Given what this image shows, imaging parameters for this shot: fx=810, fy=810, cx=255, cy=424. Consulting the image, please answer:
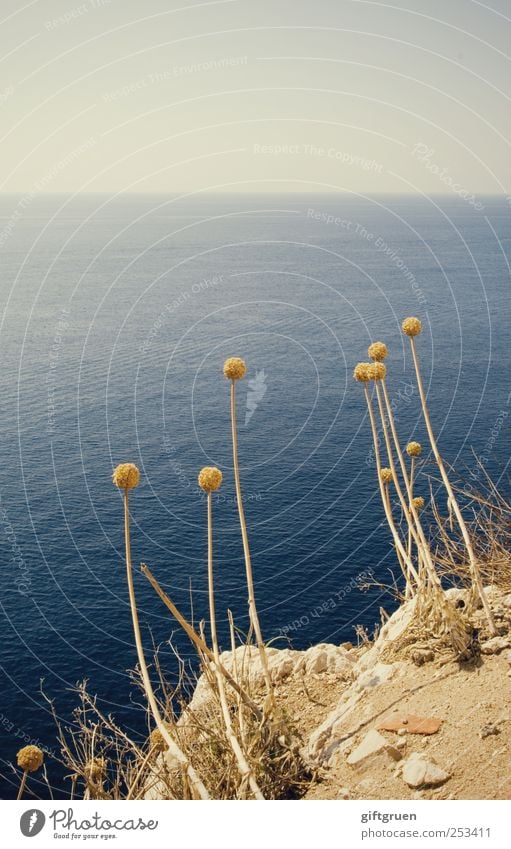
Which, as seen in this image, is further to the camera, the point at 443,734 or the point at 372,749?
the point at 372,749

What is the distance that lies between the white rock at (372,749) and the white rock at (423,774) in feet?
1.72

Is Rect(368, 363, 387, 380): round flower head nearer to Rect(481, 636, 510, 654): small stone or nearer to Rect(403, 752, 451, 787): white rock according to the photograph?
Rect(481, 636, 510, 654): small stone

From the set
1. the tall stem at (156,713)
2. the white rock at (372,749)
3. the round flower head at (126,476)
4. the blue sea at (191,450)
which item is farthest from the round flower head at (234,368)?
the blue sea at (191,450)

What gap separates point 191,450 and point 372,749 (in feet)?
336

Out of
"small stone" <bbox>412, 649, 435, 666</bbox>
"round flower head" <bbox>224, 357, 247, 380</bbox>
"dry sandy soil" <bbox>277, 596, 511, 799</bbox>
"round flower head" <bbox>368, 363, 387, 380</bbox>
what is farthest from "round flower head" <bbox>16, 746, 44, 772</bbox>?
"round flower head" <bbox>368, 363, 387, 380</bbox>

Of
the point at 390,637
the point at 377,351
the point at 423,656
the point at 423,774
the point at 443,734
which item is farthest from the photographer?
the point at 390,637

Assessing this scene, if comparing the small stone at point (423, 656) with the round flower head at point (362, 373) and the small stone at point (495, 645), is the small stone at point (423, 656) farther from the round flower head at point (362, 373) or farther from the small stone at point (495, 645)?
the round flower head at point (362, 373)

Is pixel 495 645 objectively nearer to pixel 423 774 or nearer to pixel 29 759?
pixel 423 774

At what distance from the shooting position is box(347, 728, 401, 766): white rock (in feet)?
55.4

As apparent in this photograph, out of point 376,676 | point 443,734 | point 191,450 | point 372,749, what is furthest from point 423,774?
point 191,450

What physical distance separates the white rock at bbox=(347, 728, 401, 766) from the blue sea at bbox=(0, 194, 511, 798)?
38.3 meters

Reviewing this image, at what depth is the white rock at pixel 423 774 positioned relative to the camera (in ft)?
52.2

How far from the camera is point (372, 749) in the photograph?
1717 centimetres
